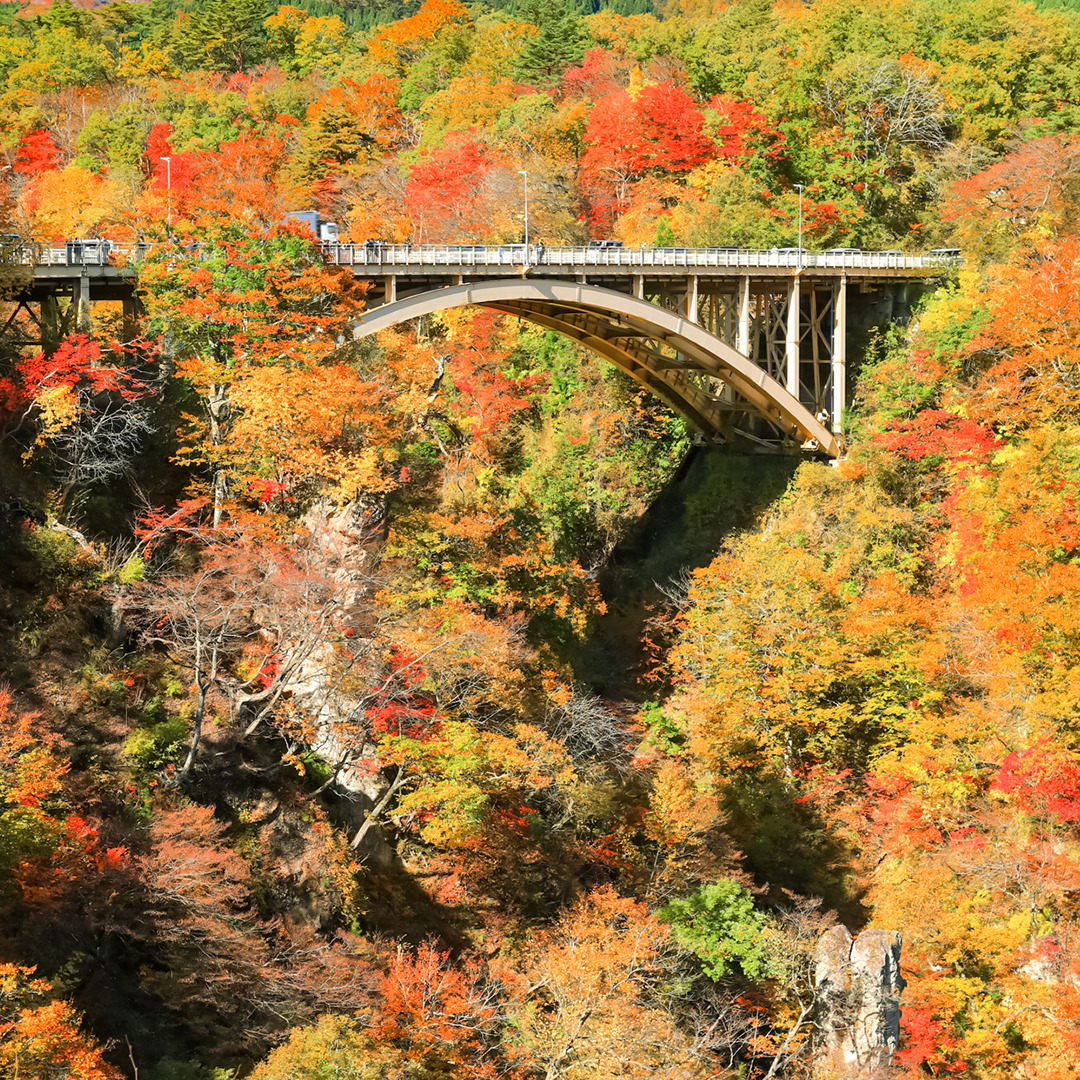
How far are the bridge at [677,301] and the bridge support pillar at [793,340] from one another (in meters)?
0.05

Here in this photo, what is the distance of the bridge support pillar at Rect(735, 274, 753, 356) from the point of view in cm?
4634

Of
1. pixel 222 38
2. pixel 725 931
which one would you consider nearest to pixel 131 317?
pixel 725 931

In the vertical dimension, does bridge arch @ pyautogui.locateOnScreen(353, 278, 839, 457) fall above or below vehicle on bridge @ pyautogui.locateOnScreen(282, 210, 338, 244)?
below

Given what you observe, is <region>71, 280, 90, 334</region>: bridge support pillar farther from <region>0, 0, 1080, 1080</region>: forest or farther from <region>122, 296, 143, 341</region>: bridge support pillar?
<region>122, 296, 143, 341</region>: bridge support pillar

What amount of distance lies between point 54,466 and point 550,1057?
18193mm

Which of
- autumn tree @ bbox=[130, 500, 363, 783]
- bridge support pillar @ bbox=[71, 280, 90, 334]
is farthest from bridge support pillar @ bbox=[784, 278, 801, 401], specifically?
bridge support pillar @ bbox=[71, 280, 90, 334]

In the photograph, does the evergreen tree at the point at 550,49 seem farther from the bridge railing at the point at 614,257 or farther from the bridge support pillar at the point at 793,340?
the bridge support pillar at the point at 793,340

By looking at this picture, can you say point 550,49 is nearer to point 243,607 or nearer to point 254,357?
point 254,357

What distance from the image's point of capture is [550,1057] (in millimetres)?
28328

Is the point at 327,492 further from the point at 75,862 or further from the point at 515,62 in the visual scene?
the point at 515,62

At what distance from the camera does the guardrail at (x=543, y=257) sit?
35.9 meters

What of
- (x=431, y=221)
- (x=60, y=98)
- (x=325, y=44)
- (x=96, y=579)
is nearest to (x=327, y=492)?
(x=96, y=579)

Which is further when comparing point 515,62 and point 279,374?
point 515,62

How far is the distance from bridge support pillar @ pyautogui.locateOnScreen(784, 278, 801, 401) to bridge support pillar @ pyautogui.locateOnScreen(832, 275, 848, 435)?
157 centimetres
